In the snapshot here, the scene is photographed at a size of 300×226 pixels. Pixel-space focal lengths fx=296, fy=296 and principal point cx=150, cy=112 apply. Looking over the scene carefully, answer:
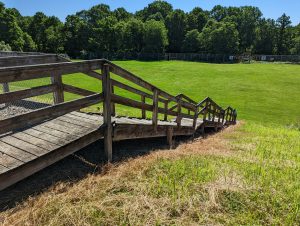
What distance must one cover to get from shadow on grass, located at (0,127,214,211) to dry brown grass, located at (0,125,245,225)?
23 cm

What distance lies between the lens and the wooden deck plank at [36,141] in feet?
14.5

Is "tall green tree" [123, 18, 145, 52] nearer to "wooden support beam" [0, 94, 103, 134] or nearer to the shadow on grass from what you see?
the shadow on grass

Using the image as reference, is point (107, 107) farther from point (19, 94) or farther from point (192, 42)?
point (192, 42)

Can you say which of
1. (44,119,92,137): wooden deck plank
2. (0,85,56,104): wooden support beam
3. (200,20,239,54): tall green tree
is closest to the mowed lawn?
(44,119,92,137): wooden deck plank

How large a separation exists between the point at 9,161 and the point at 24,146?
0.49 metres

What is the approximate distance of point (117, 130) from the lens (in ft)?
18.0

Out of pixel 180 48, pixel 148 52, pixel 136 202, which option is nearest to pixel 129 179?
pixel 136 202

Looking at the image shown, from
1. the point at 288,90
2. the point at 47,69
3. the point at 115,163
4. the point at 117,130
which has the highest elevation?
the point at 47,69

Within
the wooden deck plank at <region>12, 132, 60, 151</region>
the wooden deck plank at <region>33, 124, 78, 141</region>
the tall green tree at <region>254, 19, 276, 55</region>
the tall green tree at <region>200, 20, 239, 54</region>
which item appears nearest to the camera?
the wooden deck plank at <region>12, 132, 60, 151</region>

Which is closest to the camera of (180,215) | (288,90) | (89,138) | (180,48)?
(180,215)

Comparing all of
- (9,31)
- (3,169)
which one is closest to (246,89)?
(3,169)

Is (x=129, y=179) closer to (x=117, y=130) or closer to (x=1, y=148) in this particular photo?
(x=117, y=130)

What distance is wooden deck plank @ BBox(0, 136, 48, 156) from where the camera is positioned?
167 inches

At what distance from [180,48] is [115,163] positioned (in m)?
83.7
